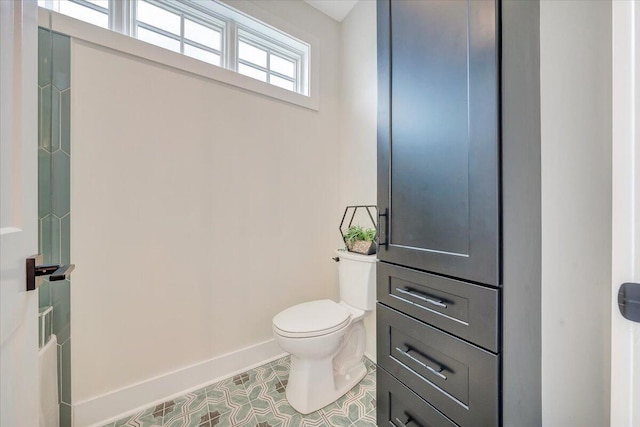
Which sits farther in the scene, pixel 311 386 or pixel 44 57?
pixel 311 386

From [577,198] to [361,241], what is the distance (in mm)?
1038

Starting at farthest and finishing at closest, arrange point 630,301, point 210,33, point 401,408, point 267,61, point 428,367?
1. point 267,61
2. point 210,33
3. point 401,408
4. point 428,367
5. point 630,301

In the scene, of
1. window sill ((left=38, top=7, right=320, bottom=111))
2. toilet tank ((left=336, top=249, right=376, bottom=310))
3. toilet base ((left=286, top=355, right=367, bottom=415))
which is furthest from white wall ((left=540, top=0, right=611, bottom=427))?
window sill ((left=38, top=7, right=320, bottom=111))

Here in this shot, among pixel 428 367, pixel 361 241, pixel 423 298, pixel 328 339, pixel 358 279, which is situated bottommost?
pixel 328 339

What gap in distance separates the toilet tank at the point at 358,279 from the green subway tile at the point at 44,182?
152 centimetres

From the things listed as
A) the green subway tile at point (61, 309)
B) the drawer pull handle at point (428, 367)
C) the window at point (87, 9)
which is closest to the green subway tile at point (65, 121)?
the window at point (87, 9)

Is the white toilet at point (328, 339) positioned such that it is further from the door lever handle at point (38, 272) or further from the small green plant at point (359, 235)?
the door lever handle at point (38, 272)

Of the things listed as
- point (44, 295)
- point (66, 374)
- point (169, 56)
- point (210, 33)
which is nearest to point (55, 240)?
point (44, 295)

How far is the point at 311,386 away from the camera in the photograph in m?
1.37

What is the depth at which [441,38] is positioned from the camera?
2.86 feet

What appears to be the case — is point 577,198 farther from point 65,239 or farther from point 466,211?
point 65,239

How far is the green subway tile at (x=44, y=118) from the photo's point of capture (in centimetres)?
115

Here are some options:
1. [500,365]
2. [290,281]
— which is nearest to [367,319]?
[290,281]

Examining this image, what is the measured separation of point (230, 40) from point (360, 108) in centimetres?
101
